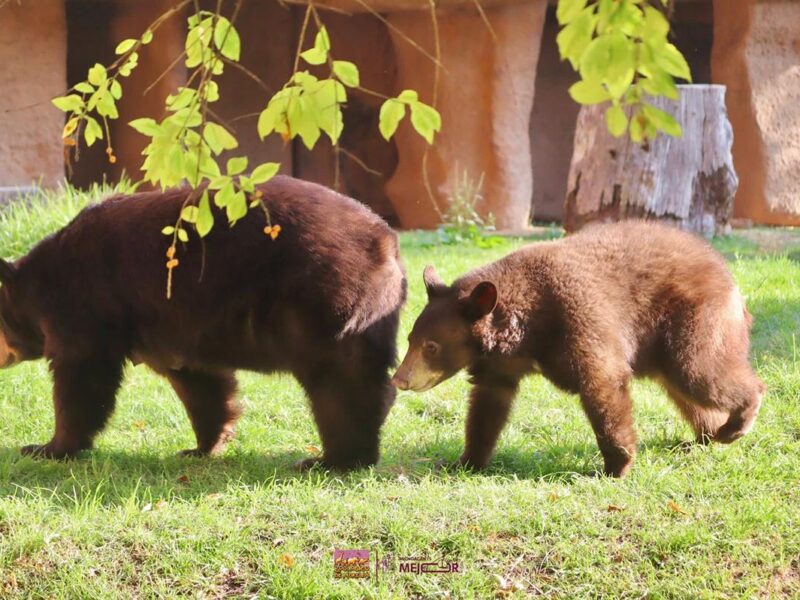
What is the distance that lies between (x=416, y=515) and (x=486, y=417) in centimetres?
87

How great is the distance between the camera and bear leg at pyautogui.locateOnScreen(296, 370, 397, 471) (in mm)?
5090

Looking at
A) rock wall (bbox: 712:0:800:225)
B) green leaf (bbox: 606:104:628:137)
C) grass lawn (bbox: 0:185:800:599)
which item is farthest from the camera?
rock wall (bbox: 712:0:800:225)

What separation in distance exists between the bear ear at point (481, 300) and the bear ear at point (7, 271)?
2.42 metres

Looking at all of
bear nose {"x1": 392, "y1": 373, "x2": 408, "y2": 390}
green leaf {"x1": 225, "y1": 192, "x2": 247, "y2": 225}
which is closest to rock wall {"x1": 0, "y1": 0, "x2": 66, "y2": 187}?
bear nose {"x1": 392, "y1": 373, "x2": 408, "y2": 390}

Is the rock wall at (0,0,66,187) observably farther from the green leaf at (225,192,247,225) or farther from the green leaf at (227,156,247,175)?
the green leaf at (225,192,247,225)

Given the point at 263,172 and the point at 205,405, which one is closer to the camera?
the point at 263,172

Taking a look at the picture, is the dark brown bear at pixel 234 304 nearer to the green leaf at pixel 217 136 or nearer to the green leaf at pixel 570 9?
the green leaf at pixel 217 136

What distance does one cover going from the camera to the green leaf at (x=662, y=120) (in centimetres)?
215

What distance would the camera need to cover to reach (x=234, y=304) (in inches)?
202

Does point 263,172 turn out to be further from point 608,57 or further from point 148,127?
point 608,57

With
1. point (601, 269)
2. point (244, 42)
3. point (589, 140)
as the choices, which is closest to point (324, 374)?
point (601, 269)

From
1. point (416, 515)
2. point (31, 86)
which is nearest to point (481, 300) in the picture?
point (416, 515)

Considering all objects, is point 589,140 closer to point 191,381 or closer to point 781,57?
point 781,57

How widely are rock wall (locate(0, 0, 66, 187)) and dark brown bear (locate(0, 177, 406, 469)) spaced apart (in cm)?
770
